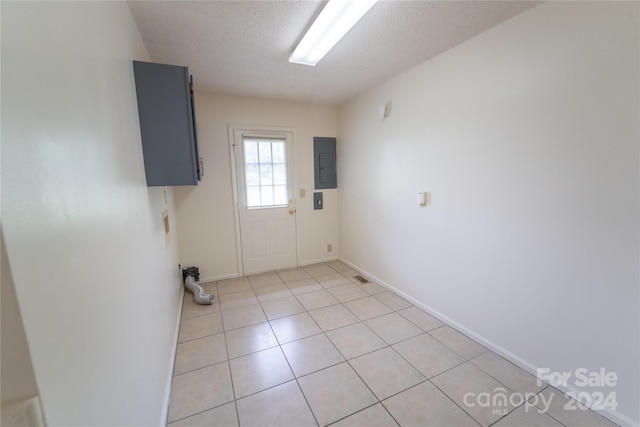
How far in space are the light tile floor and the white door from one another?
0.99m

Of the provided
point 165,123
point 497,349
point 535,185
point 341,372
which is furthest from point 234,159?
point 497,349

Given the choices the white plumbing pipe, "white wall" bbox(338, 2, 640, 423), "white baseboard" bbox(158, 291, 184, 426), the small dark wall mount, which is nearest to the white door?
the small dark wall mount

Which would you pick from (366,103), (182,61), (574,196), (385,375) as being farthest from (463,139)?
(182,61)

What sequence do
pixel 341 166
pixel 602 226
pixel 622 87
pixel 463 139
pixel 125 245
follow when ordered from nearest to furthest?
pixel 125 245
pixel 622 87
pixel 602 226
pixel 463 139
pixel 341 166

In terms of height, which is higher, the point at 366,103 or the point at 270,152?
the point at 366,103

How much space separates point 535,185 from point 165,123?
95.8 inches

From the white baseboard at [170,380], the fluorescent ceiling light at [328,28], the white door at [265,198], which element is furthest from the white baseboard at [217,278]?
the fluorescent ceiling light at [328,28]

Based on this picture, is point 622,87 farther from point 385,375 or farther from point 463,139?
point 385,375

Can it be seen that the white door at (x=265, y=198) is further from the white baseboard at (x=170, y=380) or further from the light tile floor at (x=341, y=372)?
the white baseboard at (x=170, y=380)

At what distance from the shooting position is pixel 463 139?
2.11 m

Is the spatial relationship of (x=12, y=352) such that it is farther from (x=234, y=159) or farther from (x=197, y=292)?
(x=234, y=159)

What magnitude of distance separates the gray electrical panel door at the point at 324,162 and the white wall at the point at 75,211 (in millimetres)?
2673

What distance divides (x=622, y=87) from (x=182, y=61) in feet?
9.93

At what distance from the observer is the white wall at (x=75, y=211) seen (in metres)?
0.49
